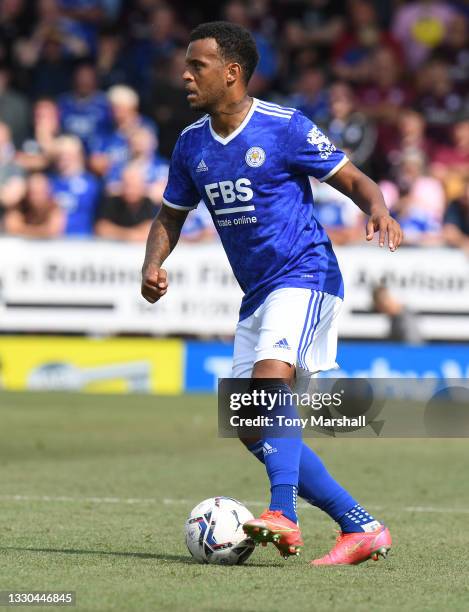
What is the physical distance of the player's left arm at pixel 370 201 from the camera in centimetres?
599

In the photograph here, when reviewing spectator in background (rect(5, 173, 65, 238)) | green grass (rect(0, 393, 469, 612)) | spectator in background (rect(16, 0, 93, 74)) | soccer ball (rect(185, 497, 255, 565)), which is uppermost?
spectator in background (rect(16, 0, 93, 74))

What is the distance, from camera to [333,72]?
60.1 ft

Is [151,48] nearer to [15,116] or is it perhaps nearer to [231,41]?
[15,116]

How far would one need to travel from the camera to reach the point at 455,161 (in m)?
17.2

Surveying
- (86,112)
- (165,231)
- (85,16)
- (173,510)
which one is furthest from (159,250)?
(85,16)

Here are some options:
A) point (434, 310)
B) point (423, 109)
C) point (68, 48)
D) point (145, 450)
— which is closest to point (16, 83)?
point (68, 48)

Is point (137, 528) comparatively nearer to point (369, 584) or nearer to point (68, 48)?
point (369, 584)

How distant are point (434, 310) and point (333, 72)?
4102 millimetres

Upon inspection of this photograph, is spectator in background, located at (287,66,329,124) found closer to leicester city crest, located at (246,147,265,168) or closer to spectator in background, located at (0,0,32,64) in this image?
spectator in background, located at (0,0,32,64)

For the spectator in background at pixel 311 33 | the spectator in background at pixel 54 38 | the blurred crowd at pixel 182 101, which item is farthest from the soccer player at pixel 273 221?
the spectator in background at pixel 54 38

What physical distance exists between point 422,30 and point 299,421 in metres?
13.4

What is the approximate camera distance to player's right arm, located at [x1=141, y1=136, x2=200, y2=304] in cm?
650

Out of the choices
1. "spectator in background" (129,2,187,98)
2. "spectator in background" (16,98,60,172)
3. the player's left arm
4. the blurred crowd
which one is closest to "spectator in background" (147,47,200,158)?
the blurred crowd

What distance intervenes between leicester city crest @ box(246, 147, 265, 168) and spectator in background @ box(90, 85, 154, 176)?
10.6 metres
